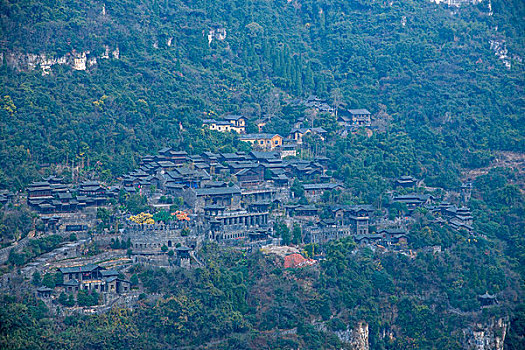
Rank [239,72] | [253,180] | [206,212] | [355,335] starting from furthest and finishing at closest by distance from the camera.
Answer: [239,72]
[253,180]
[206,212]
[355,335]

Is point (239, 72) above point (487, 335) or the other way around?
above

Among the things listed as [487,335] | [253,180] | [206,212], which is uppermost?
[253,180]

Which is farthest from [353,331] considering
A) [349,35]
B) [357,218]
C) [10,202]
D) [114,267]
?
[349,35]

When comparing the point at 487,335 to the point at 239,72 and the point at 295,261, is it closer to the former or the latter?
the point at 295,261

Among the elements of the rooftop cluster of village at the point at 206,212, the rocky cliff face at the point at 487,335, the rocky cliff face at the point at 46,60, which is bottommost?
the rocky cliff face at the point at 487,335

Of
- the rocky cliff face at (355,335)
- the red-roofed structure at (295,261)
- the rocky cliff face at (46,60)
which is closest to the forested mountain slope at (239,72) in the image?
the rocky cliff face at (46,60)

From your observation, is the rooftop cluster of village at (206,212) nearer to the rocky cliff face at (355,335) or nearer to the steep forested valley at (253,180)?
the steep forested valley at (253,180)

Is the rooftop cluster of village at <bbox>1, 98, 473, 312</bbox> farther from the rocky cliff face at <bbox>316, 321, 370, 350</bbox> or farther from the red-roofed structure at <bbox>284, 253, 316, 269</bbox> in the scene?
the rocky cliff face at <bbox>316, 321, 370, 350</bbox>

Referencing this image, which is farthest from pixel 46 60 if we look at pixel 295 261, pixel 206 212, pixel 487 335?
pixel 487 335
